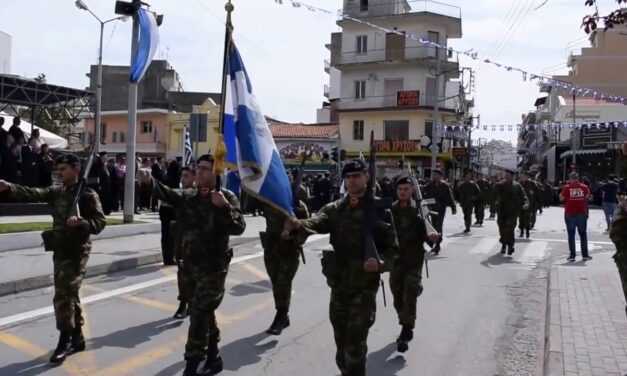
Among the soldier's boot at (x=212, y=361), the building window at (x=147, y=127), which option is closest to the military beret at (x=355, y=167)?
the soldier's boot at (x=212, y=361)

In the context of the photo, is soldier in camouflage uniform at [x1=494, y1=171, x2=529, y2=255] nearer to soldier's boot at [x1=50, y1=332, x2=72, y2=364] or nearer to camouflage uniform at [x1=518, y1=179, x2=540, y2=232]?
camouflage uniform at [x1=518, y1=179, x2=540, y2=232]

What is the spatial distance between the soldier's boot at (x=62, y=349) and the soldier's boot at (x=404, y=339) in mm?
3137

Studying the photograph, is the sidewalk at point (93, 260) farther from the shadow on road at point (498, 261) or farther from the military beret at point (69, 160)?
the shadow on road at point (498, 261)

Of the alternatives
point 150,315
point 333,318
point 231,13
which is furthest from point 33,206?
point 333,318

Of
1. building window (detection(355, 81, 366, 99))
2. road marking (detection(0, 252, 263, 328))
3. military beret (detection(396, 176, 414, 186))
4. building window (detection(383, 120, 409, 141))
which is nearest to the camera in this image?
military beret (detection(396, 176, 414, 186))

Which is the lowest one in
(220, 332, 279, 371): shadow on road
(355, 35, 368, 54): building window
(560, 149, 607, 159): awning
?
(220, 332, 279, 371): shadow on road

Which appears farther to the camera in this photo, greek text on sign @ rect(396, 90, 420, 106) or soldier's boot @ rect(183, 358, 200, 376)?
greek text on sign @ rect(396, 90, 420, 106)

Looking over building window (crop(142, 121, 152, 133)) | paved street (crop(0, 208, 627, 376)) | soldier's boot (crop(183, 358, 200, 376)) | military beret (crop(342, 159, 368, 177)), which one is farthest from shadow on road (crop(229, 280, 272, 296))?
building window (crop(142, 121, 152, 133))

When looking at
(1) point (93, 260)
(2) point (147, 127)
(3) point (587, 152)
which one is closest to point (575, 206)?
(1) point (93, 260)

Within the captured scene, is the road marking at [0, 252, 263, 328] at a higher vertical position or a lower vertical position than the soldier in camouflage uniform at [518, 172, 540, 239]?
lower

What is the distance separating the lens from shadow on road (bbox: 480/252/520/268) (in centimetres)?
1384

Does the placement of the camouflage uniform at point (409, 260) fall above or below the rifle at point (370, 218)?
below

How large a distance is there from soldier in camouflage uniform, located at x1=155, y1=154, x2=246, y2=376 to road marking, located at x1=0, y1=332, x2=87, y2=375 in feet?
3.52

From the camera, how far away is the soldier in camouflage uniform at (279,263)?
768 cm
